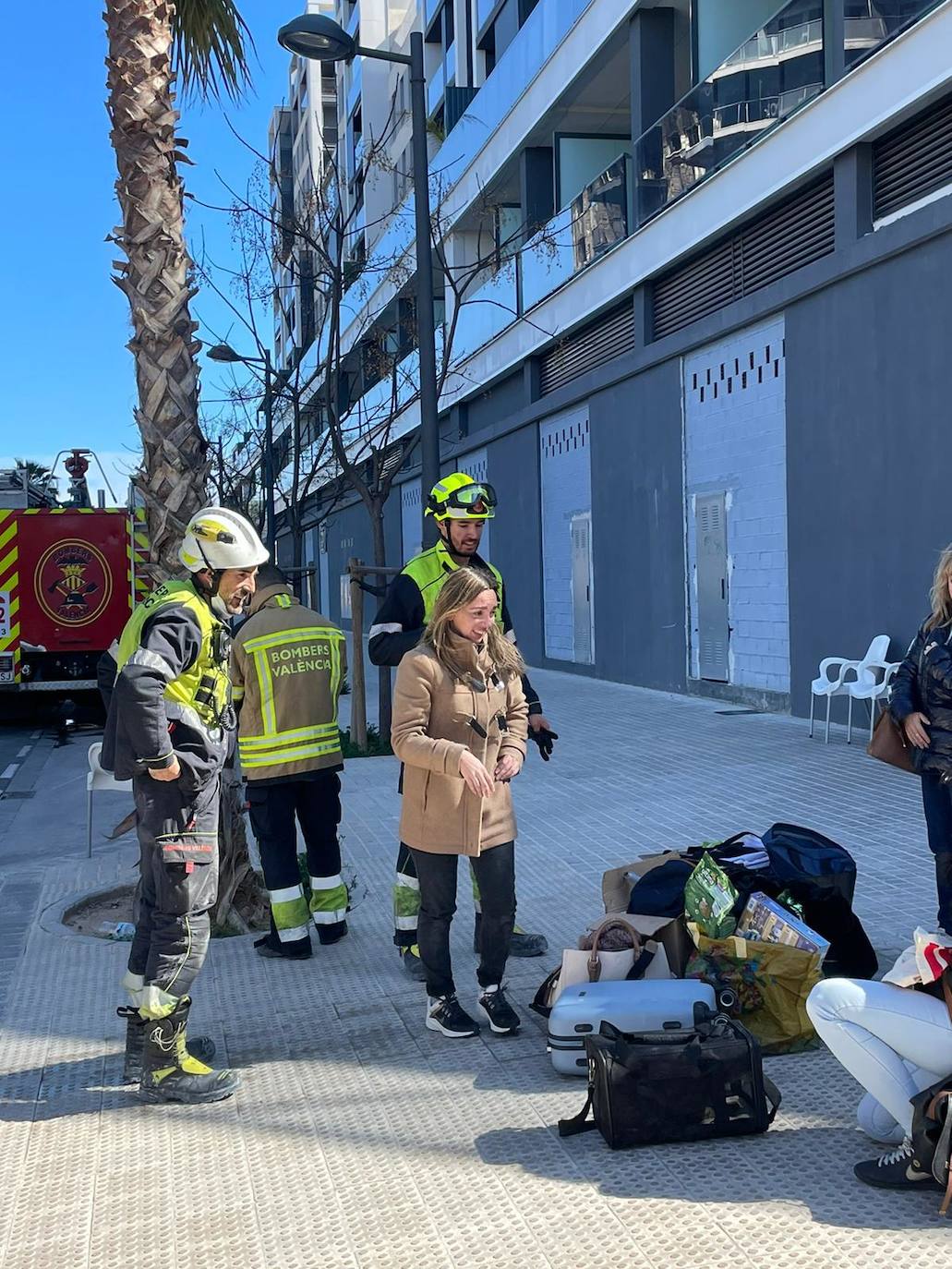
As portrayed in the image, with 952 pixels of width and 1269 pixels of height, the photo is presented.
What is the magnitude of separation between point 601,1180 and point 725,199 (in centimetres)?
1216

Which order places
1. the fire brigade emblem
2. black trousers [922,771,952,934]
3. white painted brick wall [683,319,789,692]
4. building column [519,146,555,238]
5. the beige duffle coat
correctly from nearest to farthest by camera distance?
the beige duffle coat
black trousers [922,771,952,934]
white painted brick wall [683,319,789,692]
the fire brigade emblem
building column [519,146,555,238]

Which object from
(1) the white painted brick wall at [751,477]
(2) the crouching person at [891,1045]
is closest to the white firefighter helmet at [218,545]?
(2) the crouching person at [891,1045]

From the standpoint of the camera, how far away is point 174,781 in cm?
396

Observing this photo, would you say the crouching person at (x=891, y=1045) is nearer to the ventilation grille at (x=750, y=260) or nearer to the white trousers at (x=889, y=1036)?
the white trousers at (x=889, y=1036)

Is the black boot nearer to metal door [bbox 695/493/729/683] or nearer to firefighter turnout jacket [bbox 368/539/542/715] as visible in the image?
firefighter turnout jacket [bbox 368/539/542/715]

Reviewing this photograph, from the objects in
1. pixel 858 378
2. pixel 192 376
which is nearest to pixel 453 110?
pixel 858 378

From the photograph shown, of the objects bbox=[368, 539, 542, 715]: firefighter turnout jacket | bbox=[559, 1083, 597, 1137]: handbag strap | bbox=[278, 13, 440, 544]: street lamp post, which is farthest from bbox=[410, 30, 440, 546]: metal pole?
bbox=[559, 1083, 597, 1137]: handbag strap

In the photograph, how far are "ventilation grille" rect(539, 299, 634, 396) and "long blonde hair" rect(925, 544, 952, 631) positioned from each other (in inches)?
492

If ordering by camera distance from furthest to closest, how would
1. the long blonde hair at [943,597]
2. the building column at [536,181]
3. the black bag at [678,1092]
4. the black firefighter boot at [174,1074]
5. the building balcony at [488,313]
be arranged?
the building balcony at [488,313], the building column at [536,181], the long blonde hair at [943,597], the black firefighter boot at [174,1074], the black bag at [678,1092]

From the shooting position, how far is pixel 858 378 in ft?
35.8

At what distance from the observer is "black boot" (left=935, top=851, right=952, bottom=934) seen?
4988 mm

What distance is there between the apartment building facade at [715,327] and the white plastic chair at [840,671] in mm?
188

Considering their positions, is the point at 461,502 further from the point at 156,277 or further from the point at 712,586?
the point at 712,586

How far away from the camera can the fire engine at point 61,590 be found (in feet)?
52.8
